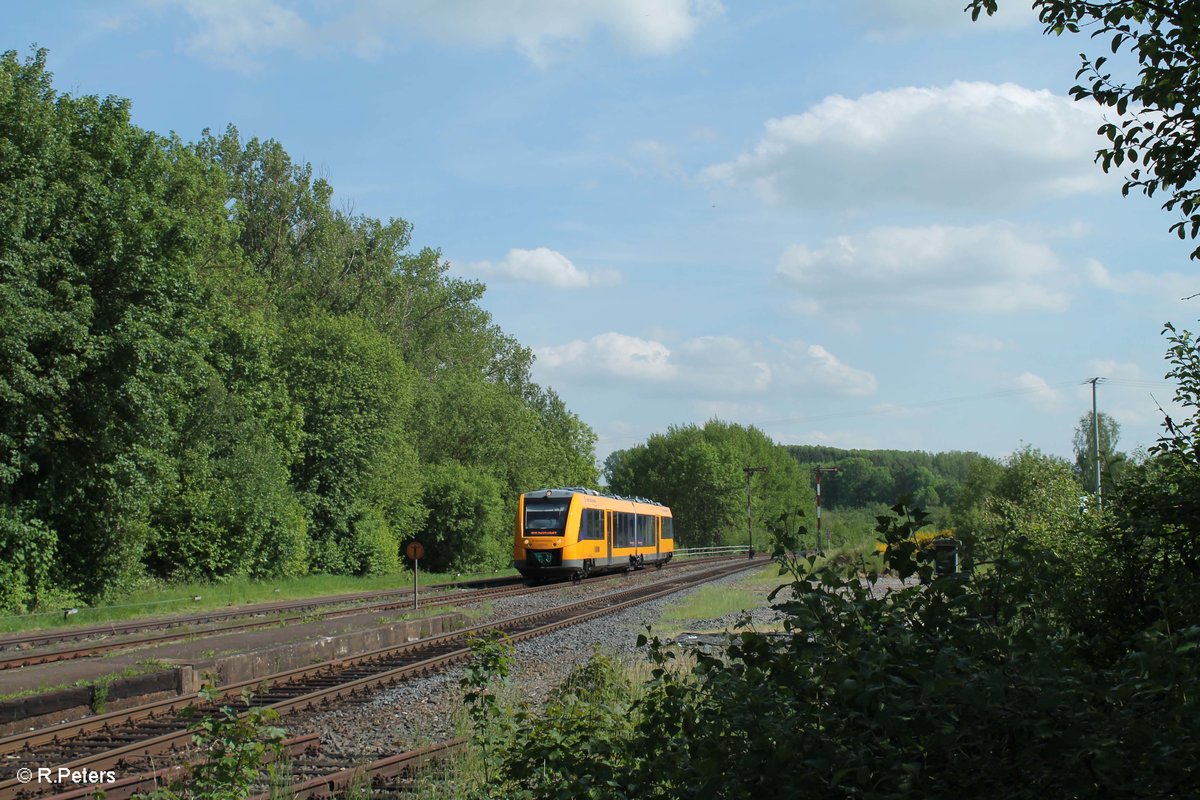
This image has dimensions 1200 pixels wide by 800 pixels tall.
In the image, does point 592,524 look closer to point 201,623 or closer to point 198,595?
point 198,595

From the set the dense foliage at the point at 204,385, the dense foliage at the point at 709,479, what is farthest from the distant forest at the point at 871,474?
the dense foliage at the point at 204,385

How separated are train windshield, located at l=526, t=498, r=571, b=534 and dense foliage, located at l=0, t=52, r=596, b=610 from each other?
866cm

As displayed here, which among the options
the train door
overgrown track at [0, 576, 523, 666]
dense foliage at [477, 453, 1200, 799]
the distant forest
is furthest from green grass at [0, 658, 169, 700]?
the distant forest

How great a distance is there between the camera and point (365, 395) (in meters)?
41.2

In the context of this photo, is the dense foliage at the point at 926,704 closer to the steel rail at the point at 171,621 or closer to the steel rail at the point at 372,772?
the steel rail at the point at 372,772

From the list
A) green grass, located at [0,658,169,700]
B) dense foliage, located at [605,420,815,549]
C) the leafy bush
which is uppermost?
dense foliage, located at [605,420,815,549]

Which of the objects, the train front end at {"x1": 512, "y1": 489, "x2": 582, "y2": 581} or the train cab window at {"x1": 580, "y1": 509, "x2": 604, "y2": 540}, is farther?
the train cab window at {"x1": 580, "y1": 509, "x2": 604, "y2": 540}

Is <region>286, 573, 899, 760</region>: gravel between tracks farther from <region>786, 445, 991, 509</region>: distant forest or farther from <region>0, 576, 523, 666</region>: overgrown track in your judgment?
<region>786, 445, 991, 509</region>: distant forest

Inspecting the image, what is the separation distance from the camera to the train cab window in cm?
3394

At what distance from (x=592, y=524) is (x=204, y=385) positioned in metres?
13.2

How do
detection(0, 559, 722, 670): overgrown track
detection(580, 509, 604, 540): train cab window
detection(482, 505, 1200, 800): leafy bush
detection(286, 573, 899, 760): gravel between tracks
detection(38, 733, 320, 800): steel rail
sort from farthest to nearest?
detection(580, 509, 604, 540): train cab window, detection(0, 559, 722, 670): overgrown track, detection(286, 573, 899, 760): gravel between tracks, detection(38, 733, 320, 800): steel rail, detection(482, 505, 1200, 800): leafy bush

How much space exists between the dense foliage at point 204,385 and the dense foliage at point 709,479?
37843mm

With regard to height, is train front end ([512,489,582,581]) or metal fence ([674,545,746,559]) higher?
train front end ([512,489,582,581])

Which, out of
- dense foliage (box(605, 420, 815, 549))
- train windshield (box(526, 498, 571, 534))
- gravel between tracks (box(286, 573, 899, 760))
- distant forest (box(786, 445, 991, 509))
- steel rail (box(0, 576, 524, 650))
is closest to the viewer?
gravel between tracks (box(286, 573, 899, 760))
